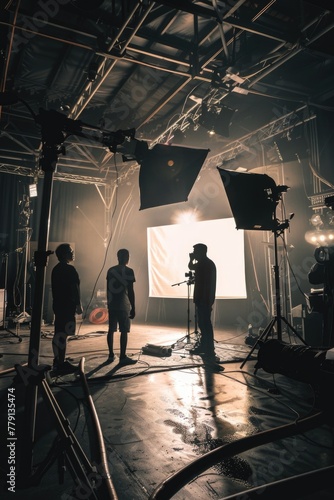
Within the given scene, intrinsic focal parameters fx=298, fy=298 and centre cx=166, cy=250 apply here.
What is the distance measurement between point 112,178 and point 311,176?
308 inches

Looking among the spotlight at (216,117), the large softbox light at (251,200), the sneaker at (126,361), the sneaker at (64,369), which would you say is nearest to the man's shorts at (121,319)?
the sneaker at (126,361)

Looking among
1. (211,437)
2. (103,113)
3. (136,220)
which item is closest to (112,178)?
(136,220)

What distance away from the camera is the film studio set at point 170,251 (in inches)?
72.2

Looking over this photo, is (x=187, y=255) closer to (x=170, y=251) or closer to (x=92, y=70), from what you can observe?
(x=170, y=251)

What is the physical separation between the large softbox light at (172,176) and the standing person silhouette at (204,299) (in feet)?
9.07

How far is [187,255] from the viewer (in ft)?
31.9

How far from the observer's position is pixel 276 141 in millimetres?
8297

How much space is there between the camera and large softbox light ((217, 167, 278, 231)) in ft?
13.4

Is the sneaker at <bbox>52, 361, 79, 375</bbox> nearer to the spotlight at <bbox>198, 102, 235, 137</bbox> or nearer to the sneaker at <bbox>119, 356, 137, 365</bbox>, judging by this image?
the sneaker at <bbox>119, 356, 137, 365</bbox>

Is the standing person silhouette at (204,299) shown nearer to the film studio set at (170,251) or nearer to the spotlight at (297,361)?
the film studio set at (170,251)

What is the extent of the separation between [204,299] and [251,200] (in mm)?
2188

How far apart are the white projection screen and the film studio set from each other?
6cm

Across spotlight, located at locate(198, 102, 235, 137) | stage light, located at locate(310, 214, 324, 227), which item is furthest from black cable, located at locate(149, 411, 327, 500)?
spotlight, located at locate(198, 102, 235, 137)

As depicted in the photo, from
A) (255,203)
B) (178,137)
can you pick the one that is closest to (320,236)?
(255,203)
